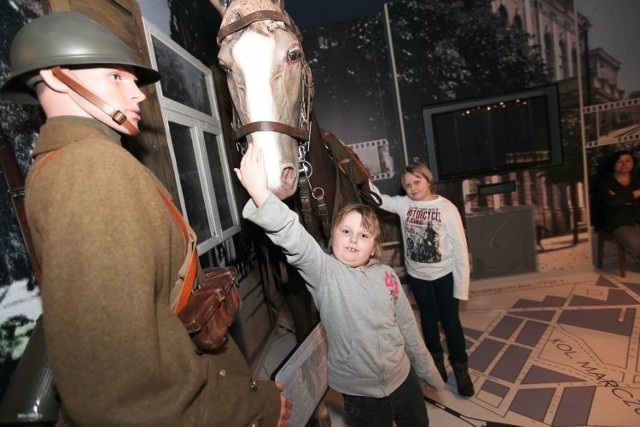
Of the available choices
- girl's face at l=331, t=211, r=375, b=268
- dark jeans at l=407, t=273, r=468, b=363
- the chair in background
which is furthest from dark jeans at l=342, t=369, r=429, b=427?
the chair in background

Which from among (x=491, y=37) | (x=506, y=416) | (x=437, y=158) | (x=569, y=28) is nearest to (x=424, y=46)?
(x=491, y=37)

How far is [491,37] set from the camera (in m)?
4.50

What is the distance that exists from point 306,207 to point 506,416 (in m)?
2.19

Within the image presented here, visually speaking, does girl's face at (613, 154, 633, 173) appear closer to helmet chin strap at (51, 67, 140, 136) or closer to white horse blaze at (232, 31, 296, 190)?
white horse blaze at (232, 31, 296, 190)

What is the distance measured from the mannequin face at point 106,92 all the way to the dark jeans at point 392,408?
5.27 ft

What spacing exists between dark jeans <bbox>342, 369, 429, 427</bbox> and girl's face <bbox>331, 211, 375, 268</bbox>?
685 millimetres

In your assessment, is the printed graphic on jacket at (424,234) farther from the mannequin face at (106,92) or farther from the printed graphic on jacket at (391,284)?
the mannequin face at (106,92)

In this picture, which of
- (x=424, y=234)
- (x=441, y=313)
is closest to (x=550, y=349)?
(x=441, y=313)

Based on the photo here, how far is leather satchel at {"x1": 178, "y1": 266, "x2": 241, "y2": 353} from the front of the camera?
926 mm

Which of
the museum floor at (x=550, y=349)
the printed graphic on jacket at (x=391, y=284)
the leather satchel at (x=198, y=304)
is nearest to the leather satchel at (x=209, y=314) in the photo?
the leather satchel at (x=198, y=304)

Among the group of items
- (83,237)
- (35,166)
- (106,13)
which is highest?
(106,13)

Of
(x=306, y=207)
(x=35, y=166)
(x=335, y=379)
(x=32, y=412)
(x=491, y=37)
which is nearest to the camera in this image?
(x=35, y=166)

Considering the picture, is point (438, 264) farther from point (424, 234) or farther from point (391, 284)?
point (391, 284)

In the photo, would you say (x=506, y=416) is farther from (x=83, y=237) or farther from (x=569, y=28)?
(x=569, y=28)
